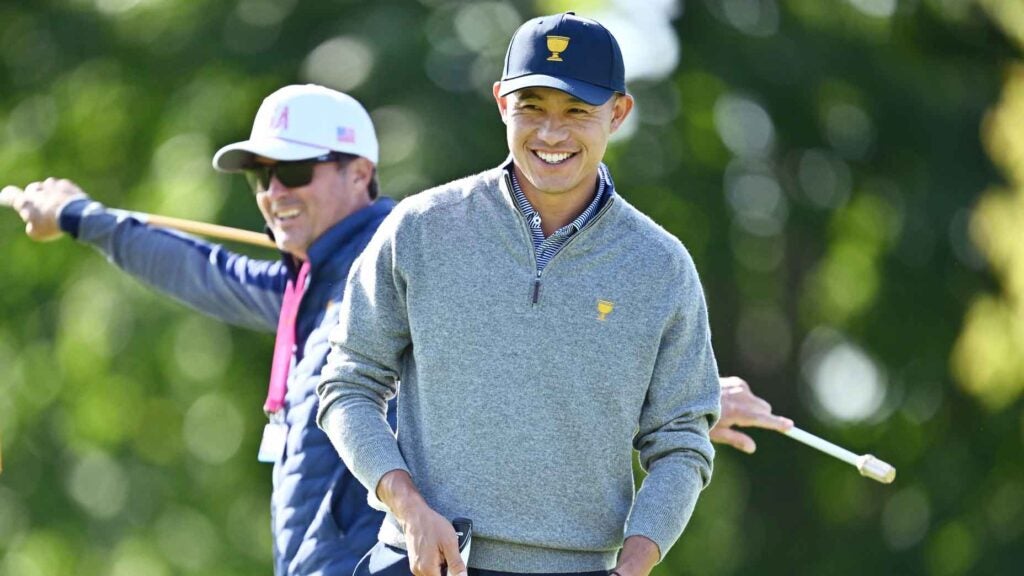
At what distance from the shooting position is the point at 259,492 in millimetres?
11383

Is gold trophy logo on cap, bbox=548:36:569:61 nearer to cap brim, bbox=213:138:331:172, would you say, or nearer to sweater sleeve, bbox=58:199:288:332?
cap brim, bbox=213:138:331:172

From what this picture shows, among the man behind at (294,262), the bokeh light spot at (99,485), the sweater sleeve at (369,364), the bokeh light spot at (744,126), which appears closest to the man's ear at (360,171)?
the man behind at (294,262)

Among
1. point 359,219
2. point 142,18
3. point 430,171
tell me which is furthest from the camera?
point 142,18

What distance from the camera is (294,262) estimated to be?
17.6 feet

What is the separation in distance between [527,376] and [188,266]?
2332 millimetres

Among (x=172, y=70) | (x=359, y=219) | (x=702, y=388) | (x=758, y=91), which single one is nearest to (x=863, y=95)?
(x=758, y=91)

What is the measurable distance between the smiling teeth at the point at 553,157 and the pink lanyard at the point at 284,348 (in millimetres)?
1372

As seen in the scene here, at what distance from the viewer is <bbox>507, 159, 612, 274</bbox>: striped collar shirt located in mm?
3770

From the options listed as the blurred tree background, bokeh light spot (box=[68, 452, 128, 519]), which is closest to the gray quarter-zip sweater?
the blurred tree background

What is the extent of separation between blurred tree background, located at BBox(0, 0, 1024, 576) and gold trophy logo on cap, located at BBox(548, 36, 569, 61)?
22.8ft

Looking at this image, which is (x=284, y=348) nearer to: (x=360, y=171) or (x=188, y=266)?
(x=360, y=171)

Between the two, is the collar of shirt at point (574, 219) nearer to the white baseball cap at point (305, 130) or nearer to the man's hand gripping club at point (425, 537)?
the man's hand gripping club at point (425, 537)

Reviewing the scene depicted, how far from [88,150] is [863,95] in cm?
418

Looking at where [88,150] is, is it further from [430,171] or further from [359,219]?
[359,219]
